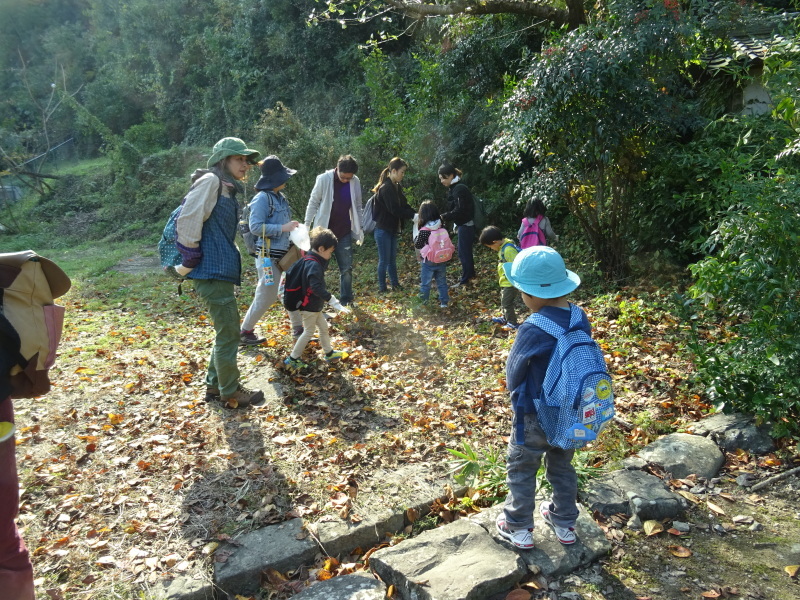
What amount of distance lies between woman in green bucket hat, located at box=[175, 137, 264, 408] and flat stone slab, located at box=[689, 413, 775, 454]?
3806mm

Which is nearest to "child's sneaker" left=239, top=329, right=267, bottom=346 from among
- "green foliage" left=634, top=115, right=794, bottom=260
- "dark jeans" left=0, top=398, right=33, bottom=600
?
"dark jeans" left=0, top=398, right=33, bottom=600

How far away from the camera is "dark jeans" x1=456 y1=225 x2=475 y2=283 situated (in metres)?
8.78

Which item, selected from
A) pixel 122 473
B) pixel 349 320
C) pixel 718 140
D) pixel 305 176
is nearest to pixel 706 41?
pixel 718 140

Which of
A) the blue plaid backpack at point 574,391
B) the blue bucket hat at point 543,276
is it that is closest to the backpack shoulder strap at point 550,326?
the blue plaid backpack at point 574,391

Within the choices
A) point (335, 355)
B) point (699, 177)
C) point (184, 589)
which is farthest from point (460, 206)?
point (184, 589)

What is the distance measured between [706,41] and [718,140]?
1283 mm

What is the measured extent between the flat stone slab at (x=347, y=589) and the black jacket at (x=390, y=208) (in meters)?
6.01

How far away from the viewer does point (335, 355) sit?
604 cm

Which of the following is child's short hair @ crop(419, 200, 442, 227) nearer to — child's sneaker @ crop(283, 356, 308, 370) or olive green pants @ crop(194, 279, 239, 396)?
child's sneaker @ crop(283, 356, 308, 370)

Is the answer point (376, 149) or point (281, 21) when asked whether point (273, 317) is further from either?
point (281, 21)

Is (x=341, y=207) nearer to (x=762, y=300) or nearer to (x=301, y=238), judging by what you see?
(x=301, y=238)

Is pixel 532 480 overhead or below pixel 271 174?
below

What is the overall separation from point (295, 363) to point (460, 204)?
3.92 m

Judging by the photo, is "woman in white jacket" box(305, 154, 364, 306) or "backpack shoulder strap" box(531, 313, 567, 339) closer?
"backpack shoulder strap" box(531, 313, 567, 339)
